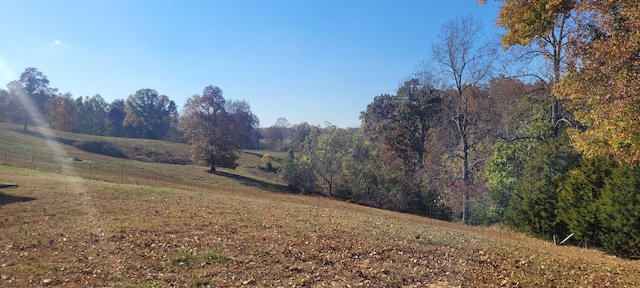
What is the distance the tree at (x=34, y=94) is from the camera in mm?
73125

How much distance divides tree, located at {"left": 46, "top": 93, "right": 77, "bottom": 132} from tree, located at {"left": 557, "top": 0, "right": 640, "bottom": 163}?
91856mm

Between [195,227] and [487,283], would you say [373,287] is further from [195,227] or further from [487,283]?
[195,227]

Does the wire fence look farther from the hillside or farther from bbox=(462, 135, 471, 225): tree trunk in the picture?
bbox=(462, 135, 471, 225): tree trunk

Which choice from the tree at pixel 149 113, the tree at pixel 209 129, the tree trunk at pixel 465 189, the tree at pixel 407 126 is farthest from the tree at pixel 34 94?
the tree trunk at pixel 465 189

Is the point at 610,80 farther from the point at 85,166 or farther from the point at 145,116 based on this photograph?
the point at 145,116

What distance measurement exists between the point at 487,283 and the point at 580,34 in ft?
26.5

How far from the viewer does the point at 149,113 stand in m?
115

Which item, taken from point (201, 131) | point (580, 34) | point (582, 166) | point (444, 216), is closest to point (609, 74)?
point (580, 34)

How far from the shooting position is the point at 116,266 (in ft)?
27.1

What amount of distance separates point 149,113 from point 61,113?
31.1 metres

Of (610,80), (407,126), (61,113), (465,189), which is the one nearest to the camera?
(610,80)

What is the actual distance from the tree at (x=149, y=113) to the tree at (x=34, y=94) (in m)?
26.3

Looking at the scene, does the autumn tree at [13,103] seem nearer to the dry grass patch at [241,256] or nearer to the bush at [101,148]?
the bush at [101,148]

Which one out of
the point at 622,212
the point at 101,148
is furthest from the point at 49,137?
the point at 622,212
